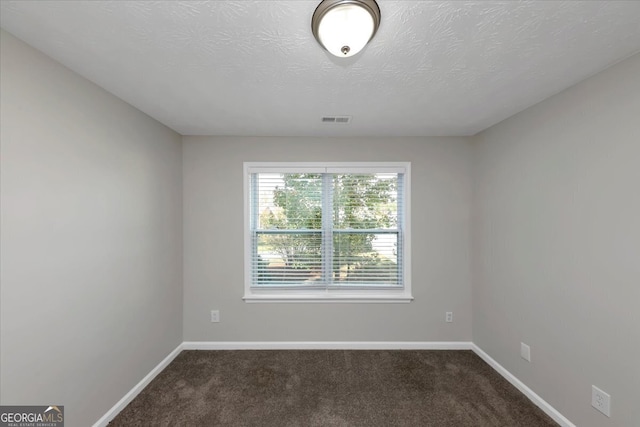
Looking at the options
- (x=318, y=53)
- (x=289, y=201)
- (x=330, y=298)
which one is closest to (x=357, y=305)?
(x=330, y=298)

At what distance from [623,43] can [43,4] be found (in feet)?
9.20

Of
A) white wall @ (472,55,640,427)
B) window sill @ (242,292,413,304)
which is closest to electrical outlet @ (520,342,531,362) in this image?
white wall @ (472,55,640,427)

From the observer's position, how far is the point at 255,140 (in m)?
3.11

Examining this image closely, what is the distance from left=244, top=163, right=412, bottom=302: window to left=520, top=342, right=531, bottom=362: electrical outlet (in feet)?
3.81

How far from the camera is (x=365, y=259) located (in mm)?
3215

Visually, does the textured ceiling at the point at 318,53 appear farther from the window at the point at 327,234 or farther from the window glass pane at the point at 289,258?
the window glass pane at the point at 289,258

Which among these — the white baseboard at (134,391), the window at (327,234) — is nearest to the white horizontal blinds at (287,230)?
the window at (327,234)

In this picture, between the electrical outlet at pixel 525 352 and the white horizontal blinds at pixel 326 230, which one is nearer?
the electrical outlet at pixel 525 352

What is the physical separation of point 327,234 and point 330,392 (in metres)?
1.56

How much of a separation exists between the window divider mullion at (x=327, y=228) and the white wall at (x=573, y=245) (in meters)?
1.69

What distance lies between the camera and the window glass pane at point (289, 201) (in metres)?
3.17

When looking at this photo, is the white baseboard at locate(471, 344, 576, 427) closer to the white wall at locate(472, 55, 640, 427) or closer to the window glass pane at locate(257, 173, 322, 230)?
the white wall at locate(472, 55, 640, 427)

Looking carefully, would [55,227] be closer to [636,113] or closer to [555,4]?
[555,4]

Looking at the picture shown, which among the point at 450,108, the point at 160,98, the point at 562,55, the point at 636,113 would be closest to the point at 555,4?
the point at 562,55
